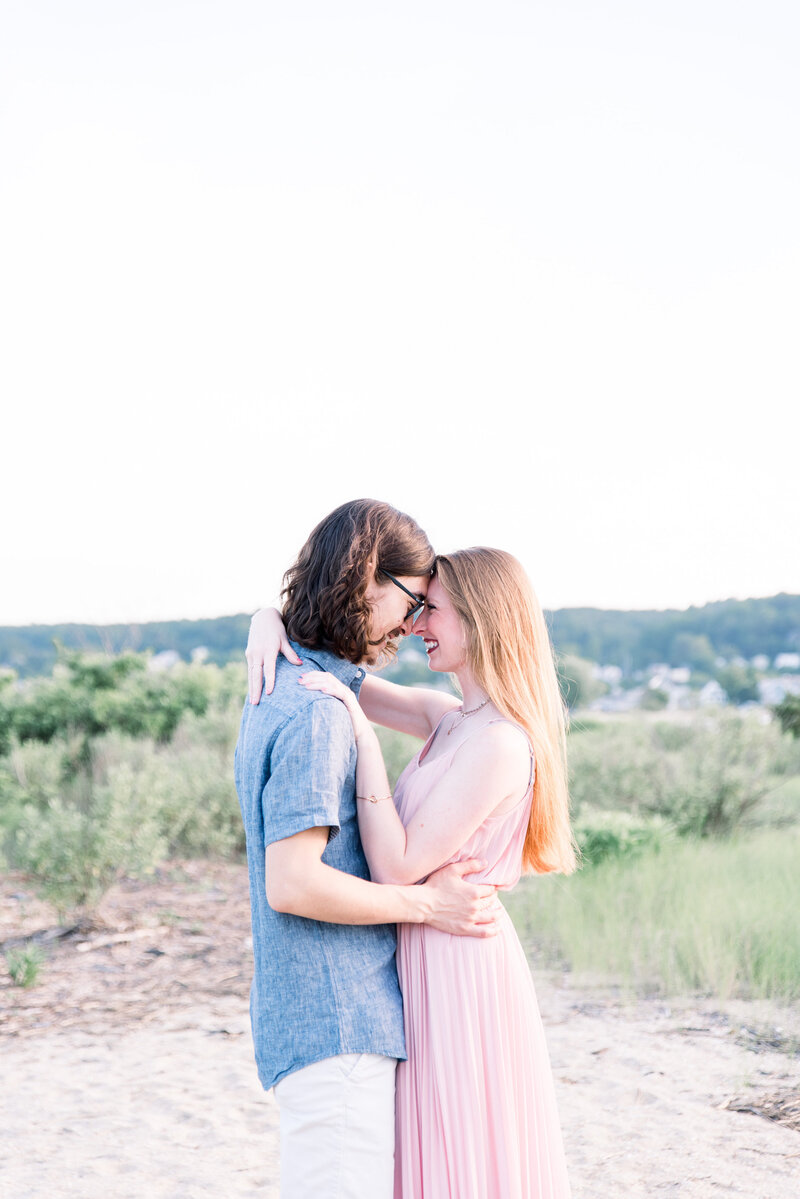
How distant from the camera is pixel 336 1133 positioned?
1.83 meters

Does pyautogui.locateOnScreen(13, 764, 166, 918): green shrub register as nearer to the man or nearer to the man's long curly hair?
the man

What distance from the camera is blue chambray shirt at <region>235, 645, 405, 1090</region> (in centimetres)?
185

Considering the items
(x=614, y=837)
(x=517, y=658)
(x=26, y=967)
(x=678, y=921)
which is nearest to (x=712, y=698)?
(x=614, y=837)

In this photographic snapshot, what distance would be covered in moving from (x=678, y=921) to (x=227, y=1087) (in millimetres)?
2832

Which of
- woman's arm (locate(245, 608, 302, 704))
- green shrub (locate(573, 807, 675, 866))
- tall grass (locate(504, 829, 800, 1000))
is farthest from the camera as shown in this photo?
green shrub (locate(573, 807, 675, 866))

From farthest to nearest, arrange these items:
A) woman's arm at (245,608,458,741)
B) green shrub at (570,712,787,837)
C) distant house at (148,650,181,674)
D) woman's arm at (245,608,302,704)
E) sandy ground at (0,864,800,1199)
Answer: distant house at (148,650,181,674) → green shrub at (570,712,787,837) → sandy ground at (0,864,800,1199) → woman's arm at (245,608,458,741) → woman's arm at (245,608,302,704)

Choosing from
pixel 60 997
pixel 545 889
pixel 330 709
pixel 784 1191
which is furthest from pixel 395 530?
pixel 545 889

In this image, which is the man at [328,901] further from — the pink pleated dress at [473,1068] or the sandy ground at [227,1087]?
the sandy ground at [227,1087]

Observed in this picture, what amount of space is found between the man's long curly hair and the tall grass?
4.02 m

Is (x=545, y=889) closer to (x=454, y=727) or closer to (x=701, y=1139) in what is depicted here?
(x=701, y=1139)

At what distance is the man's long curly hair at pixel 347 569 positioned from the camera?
2.05 metres

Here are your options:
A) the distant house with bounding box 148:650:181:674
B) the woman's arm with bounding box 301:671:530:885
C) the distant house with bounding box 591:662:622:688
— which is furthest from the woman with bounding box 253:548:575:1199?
the distant house with bounding box 591:662:622:688

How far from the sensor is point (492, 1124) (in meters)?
2.04

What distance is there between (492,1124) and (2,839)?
7.33 m
